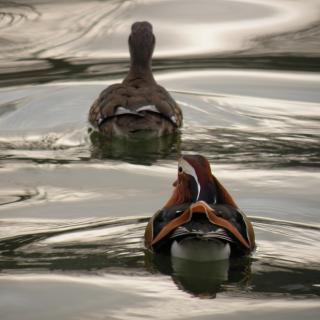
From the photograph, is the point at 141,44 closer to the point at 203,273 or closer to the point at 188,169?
the point at 188,169

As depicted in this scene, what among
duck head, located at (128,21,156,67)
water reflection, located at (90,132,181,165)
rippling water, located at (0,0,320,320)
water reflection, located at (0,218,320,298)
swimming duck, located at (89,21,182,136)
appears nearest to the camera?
rippling water, located at (0,0,320,320)

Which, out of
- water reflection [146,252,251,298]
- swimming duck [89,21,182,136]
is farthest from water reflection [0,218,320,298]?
swimming duck [89,21,182,136]

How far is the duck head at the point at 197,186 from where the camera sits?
8.77 meters

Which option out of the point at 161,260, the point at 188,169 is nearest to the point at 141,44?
the point at 188,169

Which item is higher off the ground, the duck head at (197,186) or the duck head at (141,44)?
the duck head at (141,44)

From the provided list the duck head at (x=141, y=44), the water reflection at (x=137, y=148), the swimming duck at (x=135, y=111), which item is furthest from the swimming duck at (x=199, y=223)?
the duck head at (x=141, y=44)

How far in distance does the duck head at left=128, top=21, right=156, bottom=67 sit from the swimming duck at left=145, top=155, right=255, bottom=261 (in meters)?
5.28

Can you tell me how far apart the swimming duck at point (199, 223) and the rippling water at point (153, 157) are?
9cm

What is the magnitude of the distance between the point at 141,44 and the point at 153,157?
2.70m

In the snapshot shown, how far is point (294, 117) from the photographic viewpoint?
43.7 ft

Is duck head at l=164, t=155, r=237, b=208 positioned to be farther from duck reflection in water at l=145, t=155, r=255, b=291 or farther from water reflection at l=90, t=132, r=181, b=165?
water reflection at l=90, t=132, r=181, b=165

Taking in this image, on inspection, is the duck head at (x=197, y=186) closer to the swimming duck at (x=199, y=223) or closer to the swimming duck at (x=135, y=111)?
the swimming duck at (x=199, y=223)

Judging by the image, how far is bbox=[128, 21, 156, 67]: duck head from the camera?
14.2 metres

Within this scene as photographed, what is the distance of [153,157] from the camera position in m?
12.0
